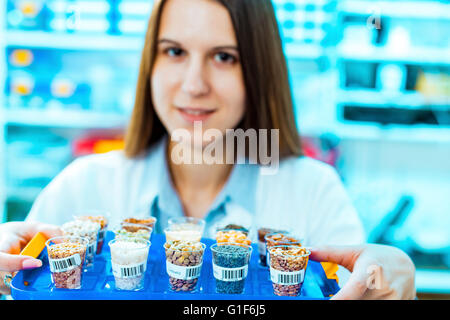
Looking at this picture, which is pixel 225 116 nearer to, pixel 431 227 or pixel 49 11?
pixel 49 11

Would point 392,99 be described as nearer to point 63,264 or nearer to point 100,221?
point 100,221

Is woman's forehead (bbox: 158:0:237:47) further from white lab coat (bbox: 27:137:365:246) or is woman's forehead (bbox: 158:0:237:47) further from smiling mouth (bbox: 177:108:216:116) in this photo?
white lab coat (bbox: 27:137:365:246)

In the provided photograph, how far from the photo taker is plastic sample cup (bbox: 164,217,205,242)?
2.87 feet

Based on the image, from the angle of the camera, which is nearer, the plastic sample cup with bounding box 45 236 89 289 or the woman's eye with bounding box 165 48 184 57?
the plastic sample cup with bounding box 45 236 89 289

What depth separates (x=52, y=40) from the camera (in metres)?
2.43

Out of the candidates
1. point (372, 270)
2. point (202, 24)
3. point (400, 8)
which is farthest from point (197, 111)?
point (400, 8)

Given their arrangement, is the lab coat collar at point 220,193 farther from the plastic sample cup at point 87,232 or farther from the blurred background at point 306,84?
the blurred background at point 306,84

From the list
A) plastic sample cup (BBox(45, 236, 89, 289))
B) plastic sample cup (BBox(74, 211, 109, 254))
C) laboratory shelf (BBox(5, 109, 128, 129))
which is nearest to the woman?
plastic sample cup (BBox(74, 211, 109, 254))

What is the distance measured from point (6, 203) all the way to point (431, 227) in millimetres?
2973

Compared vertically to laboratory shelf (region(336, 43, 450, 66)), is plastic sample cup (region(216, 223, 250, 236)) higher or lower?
lower

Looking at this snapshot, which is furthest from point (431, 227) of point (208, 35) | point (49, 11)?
point (49, 11)

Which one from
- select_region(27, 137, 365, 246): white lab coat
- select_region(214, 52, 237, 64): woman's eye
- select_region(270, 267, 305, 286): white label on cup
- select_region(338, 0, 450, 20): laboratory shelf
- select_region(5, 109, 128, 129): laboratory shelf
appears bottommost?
select_region(27, 137, 365, 246): white lab coat

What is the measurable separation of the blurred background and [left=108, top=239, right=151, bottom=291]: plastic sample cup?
1833 mm

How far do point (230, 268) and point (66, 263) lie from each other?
0.28 meters
